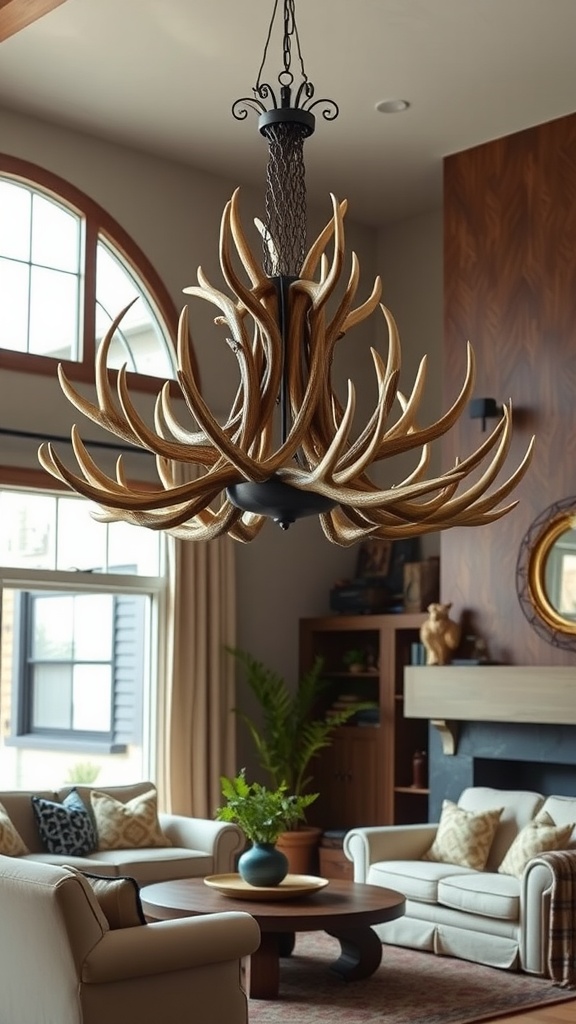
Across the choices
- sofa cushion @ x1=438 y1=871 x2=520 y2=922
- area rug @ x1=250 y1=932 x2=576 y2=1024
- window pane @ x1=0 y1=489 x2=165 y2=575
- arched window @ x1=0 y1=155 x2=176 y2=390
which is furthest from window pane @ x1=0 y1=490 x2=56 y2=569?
sofa cushion @ x1=438 y1=871 x2=520 y2=922

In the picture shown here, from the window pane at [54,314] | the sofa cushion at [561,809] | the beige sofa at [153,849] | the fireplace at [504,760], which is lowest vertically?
the beige sofa at [153,849]

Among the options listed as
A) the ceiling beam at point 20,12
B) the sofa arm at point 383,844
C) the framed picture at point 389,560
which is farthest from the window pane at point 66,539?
the ceiling beam at point 20,12

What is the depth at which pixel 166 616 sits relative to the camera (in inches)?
329

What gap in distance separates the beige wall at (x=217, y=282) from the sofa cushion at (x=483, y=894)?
2723mm

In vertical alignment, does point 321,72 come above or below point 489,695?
above

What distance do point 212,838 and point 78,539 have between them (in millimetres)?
1944

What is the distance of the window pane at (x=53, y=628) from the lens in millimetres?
7949

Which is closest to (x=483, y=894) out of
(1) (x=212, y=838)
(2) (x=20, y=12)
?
(1) (x=212, y=838)

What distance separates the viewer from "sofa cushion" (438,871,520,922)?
6.39 metres

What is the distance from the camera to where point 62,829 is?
7.03 m

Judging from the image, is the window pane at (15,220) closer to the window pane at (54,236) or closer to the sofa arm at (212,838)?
the window pane at (54,236)

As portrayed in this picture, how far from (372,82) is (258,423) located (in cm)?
409

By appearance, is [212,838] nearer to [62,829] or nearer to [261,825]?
[62,829]

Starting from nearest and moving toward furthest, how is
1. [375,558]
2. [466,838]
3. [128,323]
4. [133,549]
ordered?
1. [466,838]
2. [133,549]
3. [128,323]
4. [375,558]
